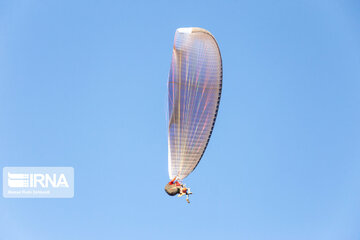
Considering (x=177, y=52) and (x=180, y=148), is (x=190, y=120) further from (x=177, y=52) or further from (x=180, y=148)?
(x=177, y=52)

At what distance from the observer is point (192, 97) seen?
120ft

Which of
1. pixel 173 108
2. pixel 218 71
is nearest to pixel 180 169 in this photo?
pixel 173 108

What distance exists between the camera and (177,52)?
35.4 metres

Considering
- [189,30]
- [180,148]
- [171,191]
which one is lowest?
[171,191]

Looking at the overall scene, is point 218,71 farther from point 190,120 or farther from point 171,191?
point 171,191

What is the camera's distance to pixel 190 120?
3666 cm

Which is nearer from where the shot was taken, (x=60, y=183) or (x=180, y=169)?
(x=180, y=169)

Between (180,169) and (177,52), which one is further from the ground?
(177,52)

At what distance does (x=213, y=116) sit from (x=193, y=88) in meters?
2.09

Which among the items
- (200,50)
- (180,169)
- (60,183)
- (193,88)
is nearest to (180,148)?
(180,169)

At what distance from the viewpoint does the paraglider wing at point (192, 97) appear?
3588 centimetres

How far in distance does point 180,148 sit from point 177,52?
5.71 metres

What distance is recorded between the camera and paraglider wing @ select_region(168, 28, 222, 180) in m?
35.9

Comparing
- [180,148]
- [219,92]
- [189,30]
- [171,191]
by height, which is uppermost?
[189,30]
